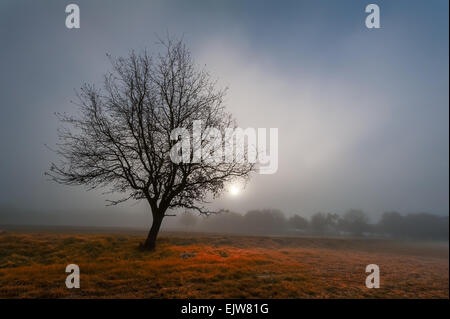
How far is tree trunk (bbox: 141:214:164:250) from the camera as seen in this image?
11.5m

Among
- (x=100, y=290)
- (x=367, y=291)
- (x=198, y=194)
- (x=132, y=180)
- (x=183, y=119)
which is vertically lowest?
(x=367, y=291)

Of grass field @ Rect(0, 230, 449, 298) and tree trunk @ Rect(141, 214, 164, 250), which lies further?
tree trunk @ Rect(141, 214, 164, 250)

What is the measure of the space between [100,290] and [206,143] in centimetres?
938

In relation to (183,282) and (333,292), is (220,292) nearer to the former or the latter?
(183,282)

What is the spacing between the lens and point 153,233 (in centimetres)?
1188

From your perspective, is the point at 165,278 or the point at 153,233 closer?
the point at 165,278

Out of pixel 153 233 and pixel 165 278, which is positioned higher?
pixel 165 278

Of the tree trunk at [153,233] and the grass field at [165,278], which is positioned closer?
the grass field at [165,278]

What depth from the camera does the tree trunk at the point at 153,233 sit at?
11.5m
